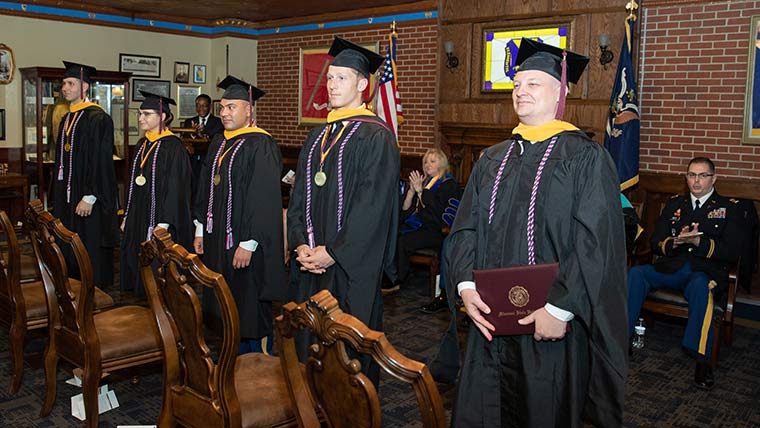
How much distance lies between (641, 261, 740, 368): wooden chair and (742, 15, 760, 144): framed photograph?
1.51 metres

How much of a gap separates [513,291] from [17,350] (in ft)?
8.99

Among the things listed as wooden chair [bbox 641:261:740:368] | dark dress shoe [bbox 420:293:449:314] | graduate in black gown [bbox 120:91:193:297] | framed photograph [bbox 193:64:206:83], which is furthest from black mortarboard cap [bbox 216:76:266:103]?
framed photograph [bbox 193:64:206:83]

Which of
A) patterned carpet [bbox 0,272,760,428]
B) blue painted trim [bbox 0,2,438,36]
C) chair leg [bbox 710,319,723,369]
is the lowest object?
patterned carpet [bbox 0,272,760,428]

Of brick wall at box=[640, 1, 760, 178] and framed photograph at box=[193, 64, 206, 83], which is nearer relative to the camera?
brick wall at box=[640, 1, 760, 178]

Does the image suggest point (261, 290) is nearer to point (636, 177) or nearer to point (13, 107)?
point (636, 177)

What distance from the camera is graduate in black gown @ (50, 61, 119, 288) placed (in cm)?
524

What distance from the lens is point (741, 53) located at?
5695mm

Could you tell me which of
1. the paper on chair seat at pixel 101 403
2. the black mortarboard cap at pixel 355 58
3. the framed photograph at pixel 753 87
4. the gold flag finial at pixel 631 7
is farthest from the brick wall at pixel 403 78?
the paper on chair seat at pixel 101 403

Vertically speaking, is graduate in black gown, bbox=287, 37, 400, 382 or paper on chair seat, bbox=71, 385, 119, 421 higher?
graduate in black gown, bbox=287, 37, 400, 382

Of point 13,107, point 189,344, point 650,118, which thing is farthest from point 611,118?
point 13,107

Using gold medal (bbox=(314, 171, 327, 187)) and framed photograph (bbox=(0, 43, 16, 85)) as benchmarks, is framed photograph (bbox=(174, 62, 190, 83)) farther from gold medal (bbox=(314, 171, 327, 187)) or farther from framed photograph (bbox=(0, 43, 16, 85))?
gold medal (bbox=(314, 171, 327, 187))

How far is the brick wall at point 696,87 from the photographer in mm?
5723

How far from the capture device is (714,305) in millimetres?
4445

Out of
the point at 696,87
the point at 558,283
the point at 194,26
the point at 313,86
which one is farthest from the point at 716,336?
Answer: the point at 194,26
